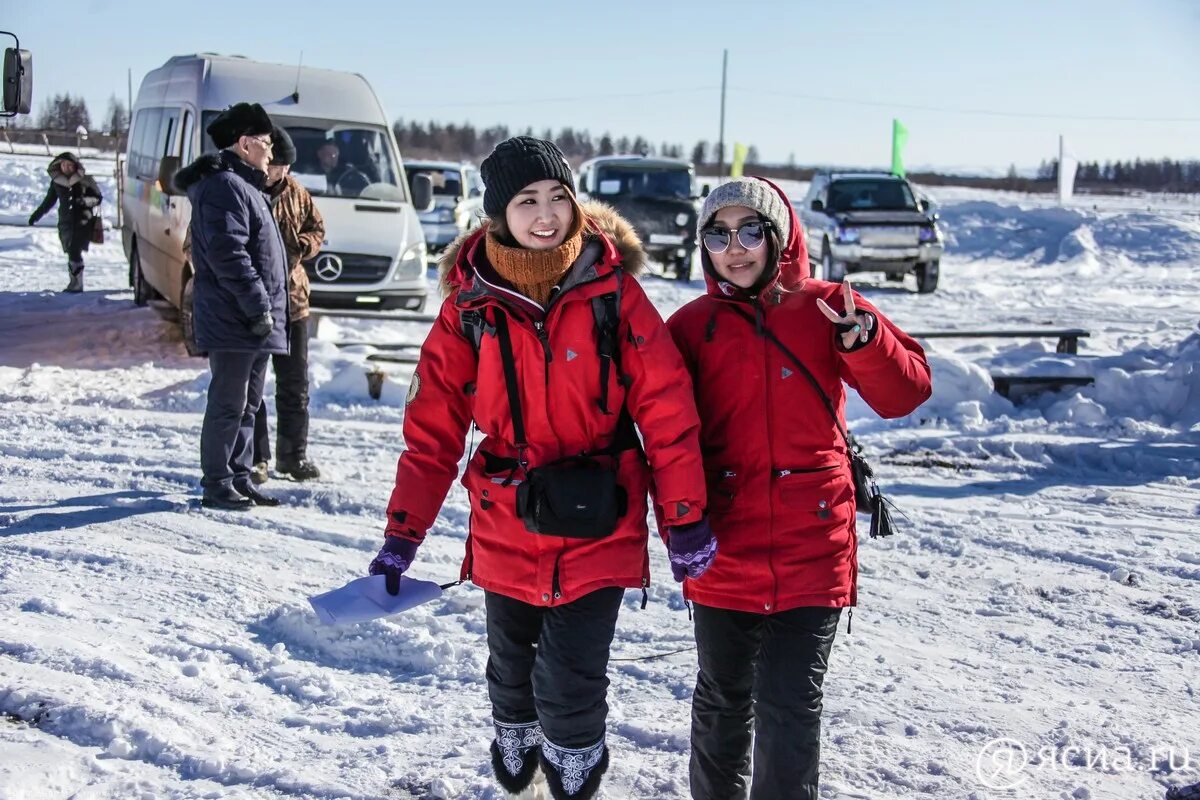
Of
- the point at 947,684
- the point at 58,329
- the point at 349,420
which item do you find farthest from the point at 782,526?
the point at 58,329

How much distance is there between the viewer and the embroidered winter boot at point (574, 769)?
2.68 meters

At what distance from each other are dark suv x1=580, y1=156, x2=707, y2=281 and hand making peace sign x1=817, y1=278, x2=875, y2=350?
50.1ft

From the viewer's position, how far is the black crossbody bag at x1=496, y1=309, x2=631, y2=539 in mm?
2533

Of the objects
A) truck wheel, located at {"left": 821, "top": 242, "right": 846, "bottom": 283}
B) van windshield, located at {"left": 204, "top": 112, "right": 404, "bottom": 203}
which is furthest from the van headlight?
truck wheel, located at {"left": 821, "top": 242, "right": 846, "bottom": 283}

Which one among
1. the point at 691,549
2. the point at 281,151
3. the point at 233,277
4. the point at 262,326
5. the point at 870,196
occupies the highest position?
the point at 870,196

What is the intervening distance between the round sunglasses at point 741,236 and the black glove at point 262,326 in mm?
3124

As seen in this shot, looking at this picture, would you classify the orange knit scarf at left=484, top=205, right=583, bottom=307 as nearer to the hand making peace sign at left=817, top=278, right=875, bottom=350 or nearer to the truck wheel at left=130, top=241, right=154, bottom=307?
the hand making peace sign at left=817, top=278, right=875, bottom=350

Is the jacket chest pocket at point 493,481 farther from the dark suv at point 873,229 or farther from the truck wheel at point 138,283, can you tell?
the dark suv at point 873,229

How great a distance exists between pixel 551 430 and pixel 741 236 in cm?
67

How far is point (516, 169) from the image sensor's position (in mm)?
2713

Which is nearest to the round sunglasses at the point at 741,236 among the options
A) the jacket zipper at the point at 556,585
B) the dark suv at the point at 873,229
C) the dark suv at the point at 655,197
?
the jacket zipper at the point at 556,585

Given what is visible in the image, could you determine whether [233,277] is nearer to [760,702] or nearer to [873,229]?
[760,702]

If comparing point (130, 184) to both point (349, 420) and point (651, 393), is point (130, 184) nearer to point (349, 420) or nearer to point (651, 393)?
point (349, 420)

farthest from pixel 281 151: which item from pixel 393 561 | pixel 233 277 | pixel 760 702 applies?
pixel 760 702
